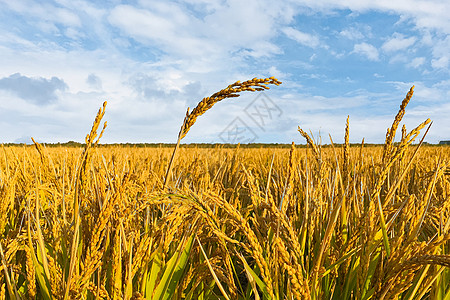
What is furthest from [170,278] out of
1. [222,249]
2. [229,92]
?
[229,92]

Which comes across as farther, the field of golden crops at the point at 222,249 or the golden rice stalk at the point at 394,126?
the golden rice stalk at the point at 394,126

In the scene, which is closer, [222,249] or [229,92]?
[229,92]

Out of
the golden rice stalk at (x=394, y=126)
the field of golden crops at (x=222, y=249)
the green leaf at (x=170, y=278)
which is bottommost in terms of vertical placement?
the green leaf at (x=170, y=278)

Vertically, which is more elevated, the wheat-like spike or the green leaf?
the wheat-like spike

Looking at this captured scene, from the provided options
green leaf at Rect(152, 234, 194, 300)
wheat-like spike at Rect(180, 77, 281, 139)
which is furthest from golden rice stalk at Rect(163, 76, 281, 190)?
green leaf at Rect(152, 234, 194, 300)

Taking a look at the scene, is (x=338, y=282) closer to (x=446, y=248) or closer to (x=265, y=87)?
(x=446, y=248)

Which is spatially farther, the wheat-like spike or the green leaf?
the green leaf

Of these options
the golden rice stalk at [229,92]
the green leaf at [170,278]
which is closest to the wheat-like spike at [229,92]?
the golden rice stalk at [229,92]

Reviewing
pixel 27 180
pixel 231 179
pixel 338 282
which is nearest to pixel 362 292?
pixel 338 282

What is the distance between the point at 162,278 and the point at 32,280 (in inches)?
15.5

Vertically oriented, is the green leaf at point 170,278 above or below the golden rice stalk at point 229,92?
below

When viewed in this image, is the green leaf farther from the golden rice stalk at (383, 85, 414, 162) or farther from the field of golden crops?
the golden rice stalk at (383, 85, 414, 162)

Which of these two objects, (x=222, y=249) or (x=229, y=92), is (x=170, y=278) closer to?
(x=222, y=249)

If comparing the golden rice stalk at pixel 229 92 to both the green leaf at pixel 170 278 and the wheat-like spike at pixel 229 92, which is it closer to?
the wheat-like spike at pixel 229 92
